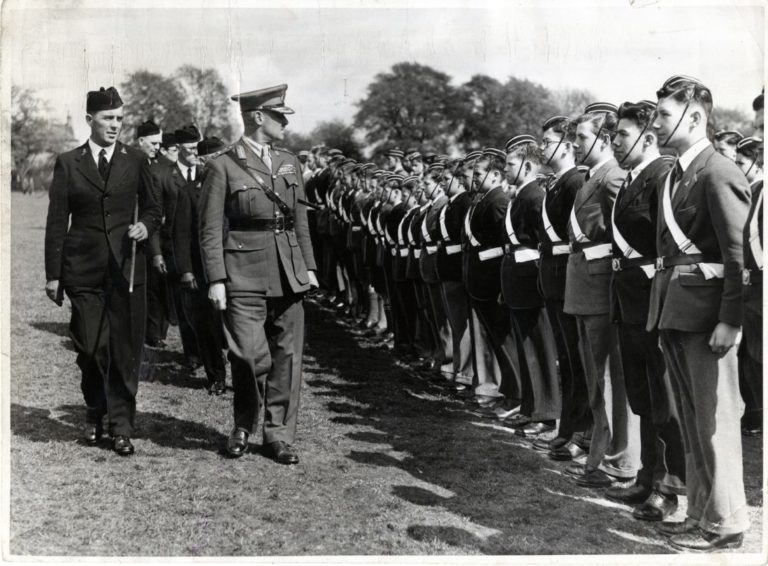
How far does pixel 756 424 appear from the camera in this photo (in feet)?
22.9

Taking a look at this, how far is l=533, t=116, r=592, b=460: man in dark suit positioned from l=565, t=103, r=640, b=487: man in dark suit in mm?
345

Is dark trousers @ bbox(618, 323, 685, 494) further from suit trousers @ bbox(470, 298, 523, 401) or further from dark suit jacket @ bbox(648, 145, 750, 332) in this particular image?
suit trousers @ bbox(470, 298, 523, 401)

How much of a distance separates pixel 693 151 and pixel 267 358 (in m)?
3.20

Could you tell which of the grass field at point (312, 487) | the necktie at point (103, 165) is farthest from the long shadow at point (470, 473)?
the necktie at point (103, 165)

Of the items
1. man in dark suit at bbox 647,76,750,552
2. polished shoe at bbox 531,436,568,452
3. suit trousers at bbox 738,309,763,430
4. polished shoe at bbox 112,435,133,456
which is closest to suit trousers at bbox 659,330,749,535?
man in dark suit at bbox 647,76,750,552

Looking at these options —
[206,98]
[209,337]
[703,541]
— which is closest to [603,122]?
[703,541]

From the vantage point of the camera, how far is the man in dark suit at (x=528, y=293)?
7090 mm

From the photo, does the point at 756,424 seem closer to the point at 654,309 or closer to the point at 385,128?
the point at 654,309

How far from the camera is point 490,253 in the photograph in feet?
26.1

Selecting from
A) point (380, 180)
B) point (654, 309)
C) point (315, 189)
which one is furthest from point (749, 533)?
point (315, 189)

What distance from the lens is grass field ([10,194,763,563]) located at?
15.3ft

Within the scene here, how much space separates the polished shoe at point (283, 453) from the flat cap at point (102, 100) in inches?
104

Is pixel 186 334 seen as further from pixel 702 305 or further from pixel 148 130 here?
pixel 702 305

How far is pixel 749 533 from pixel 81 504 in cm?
374
